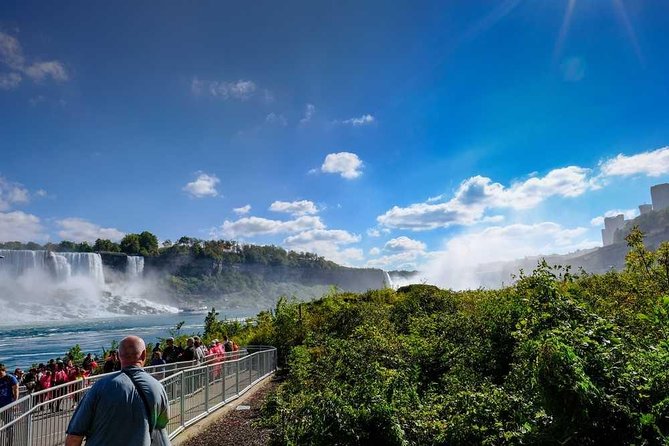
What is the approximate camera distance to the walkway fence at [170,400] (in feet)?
21.0

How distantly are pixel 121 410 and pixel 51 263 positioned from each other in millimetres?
133307

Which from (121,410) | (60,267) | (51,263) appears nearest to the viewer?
(121,410)

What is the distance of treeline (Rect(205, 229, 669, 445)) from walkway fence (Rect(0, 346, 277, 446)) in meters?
2.00

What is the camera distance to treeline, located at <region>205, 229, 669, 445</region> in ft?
11.5

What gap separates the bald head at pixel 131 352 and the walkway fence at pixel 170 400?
3368mm

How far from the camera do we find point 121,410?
3.65m

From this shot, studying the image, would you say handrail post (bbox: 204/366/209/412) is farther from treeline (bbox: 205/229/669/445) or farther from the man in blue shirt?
the man in blue shirt

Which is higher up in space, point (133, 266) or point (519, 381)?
A: point (133, 266)

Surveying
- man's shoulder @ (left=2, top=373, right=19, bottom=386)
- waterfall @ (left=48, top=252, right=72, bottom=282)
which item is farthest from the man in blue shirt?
waterfall @ (left=48, top=252, right=72, bottom=282)

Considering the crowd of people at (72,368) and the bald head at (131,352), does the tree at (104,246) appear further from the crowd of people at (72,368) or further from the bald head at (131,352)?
the bald head at (131,352)

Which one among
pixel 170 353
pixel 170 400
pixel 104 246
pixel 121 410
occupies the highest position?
pixel 104 246

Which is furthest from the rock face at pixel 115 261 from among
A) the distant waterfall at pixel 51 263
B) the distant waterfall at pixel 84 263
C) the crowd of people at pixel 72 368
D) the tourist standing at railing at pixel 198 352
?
the tourist standing at railing at pixel 198 352

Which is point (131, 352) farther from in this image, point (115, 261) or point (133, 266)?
point (115, 261)

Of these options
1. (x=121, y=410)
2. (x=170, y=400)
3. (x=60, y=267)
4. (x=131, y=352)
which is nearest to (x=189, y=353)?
(x=170, y=400)
